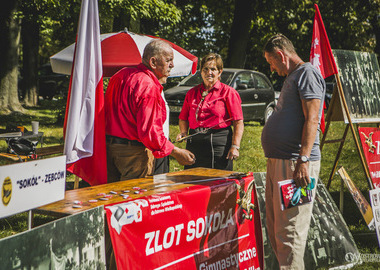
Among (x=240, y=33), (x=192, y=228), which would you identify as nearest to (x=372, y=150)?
(x=192, y=228)

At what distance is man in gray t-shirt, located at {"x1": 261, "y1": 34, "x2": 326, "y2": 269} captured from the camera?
3.12m

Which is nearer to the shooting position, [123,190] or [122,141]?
[123,190]

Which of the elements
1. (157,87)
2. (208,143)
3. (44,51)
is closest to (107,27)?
(208,143)

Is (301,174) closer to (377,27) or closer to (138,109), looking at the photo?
(138,109)

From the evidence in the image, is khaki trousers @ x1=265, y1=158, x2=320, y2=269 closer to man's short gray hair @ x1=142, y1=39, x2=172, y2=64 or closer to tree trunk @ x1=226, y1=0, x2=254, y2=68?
man's short gray hair @ x1=142, y1=39, x2=172, y2=64

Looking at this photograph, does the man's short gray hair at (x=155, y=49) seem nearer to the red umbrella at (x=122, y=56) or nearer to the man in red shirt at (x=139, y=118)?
the man in red shirt at (x=139, y=118)

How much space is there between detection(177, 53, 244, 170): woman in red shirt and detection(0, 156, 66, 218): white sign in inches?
82.6

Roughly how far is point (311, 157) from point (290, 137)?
22cm

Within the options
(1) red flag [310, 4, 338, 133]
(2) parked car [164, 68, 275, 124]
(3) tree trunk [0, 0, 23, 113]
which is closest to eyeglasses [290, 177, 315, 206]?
(1) red flag [310, 4, 338, 133]

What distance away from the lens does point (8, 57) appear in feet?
49.0

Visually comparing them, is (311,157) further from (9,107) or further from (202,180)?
(9,107)

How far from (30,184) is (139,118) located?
1.16 m

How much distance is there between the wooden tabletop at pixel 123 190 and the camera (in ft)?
8.54

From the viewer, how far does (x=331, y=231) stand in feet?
13.6
